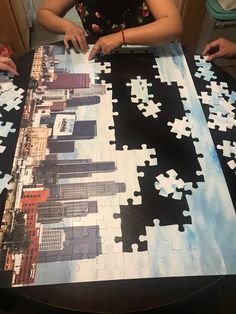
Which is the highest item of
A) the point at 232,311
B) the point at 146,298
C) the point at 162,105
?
the point at 162,105

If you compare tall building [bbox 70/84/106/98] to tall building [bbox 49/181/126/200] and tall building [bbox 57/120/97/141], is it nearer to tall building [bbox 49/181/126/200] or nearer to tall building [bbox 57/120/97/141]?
tall building [bbox 57/120/97/141]

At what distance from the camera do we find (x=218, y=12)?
5.28 ft

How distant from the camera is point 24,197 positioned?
0.71 m

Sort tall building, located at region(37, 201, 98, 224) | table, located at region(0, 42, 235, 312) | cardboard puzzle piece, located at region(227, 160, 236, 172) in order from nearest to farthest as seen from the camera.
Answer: table, located at region(0, 42, 235, 312)
tall building, located at region(37, 201, 98, 224)
cardboard puzzle piece, located at region(227, 160, 236, 172)

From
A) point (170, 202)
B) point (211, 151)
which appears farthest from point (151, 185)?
point (211, 151)

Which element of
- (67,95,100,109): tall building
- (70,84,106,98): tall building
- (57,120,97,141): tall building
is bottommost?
(57,120,97,141): tall building

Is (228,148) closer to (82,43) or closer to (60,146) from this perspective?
(60,146)

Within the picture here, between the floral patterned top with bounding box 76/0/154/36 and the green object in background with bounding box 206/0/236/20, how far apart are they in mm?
629

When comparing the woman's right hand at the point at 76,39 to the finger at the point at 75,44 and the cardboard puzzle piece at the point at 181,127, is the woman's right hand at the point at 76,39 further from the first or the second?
the cardboard puzzle piece at the point at 181,127

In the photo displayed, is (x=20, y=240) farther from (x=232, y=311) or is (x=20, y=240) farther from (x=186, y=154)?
(x=232, y=311)

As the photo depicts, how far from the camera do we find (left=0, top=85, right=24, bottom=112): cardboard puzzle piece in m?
0.91

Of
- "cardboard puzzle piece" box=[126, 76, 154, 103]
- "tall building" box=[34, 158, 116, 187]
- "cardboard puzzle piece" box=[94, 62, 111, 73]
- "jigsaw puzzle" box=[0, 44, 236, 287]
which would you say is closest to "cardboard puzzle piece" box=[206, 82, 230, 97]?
"jigsaw puzzle" box=[0, 44, 236, 287]

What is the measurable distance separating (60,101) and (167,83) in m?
0.37

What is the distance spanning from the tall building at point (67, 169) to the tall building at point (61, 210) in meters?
0.07
